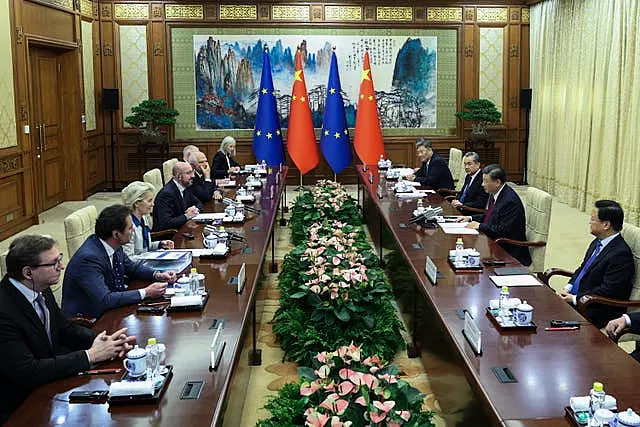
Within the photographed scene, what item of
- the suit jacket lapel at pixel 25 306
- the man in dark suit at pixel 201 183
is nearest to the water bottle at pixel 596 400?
the suit jacket lapel at pixel 25 306

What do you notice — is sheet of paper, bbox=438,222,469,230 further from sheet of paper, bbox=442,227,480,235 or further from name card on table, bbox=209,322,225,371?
name card on table, bbox=209,322,225,371

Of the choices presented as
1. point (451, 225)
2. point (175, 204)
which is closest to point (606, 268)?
point (451, 225)

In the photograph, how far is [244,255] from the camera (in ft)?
14.8

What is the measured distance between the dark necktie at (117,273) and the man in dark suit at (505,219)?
2719mm

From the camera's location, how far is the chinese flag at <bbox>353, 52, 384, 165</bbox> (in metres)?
10.5

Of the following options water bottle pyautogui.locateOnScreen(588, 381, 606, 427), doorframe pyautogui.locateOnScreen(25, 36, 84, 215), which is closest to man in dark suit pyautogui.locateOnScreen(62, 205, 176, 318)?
water bottle pyautogui.locateOnScreen(588, 381, 606, 427)

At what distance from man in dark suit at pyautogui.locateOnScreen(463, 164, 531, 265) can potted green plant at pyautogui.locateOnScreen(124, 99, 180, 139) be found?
704 centimetres

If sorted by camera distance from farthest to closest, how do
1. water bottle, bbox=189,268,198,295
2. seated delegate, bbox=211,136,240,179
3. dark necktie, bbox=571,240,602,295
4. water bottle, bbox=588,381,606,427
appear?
seated delegate, bbox=211,136,240,179, dark necktie, bbox=571,240,602,295, water bottle, bbox=189,268,198,295, water bottle, bbox=588,381,606,427

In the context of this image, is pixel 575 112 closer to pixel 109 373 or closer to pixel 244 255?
pixel 244 255

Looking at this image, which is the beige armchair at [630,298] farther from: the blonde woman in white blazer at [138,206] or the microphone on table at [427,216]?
the blonde woman in white blazer at [138,206]

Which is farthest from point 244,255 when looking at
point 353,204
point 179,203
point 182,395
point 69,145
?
point 69,145

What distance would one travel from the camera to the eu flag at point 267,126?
10.7 m

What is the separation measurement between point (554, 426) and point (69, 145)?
32.4ft

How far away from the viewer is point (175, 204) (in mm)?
5867
